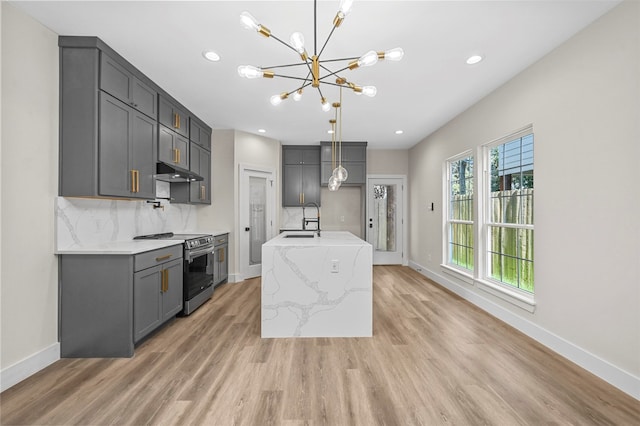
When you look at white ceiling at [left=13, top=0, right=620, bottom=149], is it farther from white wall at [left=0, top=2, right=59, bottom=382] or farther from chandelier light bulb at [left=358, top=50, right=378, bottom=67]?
chandelier light bulb at [left=358, top=50, right=378, bottom=67]

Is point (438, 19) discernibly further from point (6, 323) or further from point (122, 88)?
point (6, 323)

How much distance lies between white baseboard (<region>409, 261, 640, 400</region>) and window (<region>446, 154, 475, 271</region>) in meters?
0.65

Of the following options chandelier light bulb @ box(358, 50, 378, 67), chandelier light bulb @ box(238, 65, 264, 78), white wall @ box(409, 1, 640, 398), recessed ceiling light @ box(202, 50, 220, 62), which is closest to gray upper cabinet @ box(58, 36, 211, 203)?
recessed ceiling light @ box(202, 50, 220, 62)

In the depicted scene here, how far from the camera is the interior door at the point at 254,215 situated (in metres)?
5.02

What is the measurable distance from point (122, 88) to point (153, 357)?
8.09ft

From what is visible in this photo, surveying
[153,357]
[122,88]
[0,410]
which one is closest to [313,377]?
[153,357]

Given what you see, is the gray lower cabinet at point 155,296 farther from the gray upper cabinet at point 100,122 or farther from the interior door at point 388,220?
the interior door at point 388,220

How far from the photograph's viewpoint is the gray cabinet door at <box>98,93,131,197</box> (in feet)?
7.97

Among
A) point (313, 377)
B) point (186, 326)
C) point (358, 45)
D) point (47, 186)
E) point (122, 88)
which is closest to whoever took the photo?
point (313, 377)

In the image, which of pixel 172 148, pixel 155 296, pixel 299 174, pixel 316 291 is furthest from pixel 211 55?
pixel 299 174

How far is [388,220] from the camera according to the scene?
249 inches

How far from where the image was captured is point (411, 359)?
234 centimetres

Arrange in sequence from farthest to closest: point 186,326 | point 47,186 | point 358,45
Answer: point 186,326 < point 358,45 < point 47,186

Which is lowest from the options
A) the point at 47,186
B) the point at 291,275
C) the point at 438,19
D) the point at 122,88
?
the point at 291,275
